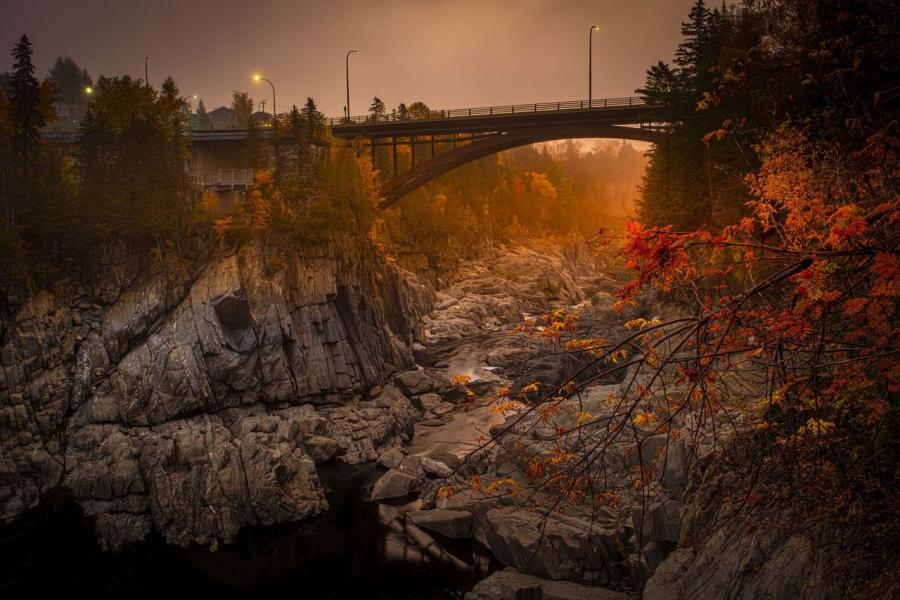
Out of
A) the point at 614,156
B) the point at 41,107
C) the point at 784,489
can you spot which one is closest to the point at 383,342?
the point at 41,107

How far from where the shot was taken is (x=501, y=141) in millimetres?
41250

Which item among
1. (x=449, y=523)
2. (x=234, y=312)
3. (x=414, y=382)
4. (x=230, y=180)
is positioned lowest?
(x=449, y=523)

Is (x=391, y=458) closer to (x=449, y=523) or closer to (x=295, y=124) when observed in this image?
(x=449, y=523)

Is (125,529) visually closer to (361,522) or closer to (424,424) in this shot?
(361,522)

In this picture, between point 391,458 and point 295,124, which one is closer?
point 391,458

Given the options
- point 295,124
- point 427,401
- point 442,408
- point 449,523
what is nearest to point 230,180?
point 295,124

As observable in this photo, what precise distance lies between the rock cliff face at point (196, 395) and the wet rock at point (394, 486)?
7.51ft

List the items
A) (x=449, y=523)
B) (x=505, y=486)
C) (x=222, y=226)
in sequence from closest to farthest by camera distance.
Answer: (x=505, y=486)
(x=449, y=523)
(x=222, y=226)

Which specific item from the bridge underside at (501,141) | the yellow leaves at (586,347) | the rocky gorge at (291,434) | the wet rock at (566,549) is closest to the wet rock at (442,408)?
the rocky gorge at (291,434)

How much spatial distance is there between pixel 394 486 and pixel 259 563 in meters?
5.87

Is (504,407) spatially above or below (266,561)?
above

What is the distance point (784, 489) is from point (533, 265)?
203ft

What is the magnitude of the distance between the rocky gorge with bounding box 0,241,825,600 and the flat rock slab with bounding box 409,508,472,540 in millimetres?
78

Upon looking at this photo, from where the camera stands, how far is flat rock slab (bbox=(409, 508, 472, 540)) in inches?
768
